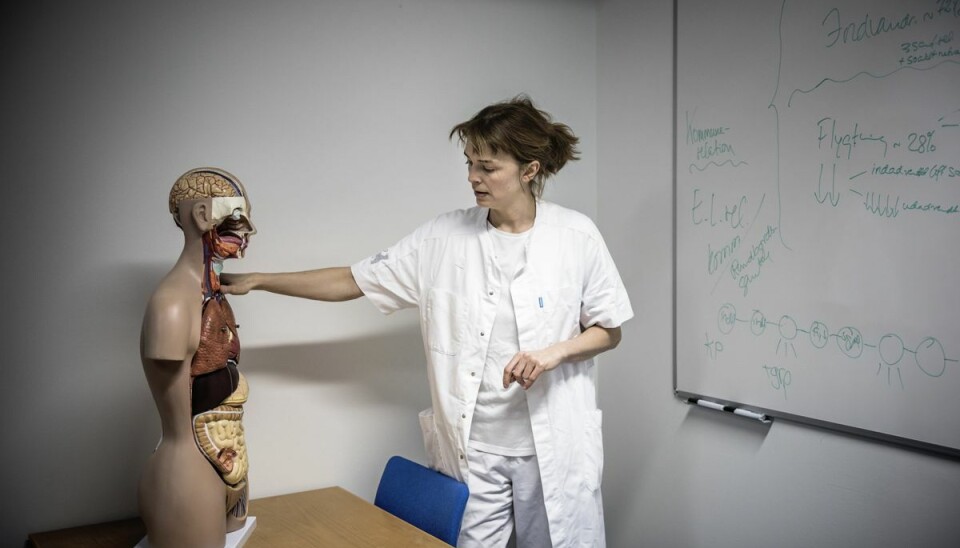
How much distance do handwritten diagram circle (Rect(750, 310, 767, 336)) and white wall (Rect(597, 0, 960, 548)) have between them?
291 mm

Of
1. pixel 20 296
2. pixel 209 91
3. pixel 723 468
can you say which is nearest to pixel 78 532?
pixel 20 296

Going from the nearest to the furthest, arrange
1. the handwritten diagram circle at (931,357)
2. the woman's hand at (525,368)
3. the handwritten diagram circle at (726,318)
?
the handwritten diagram circle at (931,357), the woman's hand at (525,368), the handwritten diagram circle at (726,318)

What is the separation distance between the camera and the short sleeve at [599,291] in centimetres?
212

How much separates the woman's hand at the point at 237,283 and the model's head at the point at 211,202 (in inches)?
9.0

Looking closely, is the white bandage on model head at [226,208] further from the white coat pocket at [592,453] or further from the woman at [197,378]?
the white coat pocket at [592,453]

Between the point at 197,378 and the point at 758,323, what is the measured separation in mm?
1614

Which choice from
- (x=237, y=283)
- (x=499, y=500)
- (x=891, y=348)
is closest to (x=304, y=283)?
(x=237, y=283)


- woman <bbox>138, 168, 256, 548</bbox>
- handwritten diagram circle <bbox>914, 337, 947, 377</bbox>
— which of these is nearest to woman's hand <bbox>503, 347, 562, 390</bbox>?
woman <bbox>138, 168, 256, 548</bbox>

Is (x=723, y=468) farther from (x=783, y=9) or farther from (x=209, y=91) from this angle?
(x=209, y=91)

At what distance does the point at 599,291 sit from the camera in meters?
2.14

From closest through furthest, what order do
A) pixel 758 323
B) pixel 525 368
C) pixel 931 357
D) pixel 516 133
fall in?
pixel 931 357
pixel 525 368
pixel 516 133
pixel 758 323

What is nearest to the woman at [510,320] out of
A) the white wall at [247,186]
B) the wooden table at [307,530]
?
the wooden table at [307,530]

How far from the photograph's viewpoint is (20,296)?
200cm

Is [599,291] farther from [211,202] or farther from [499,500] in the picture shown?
[211,202]
